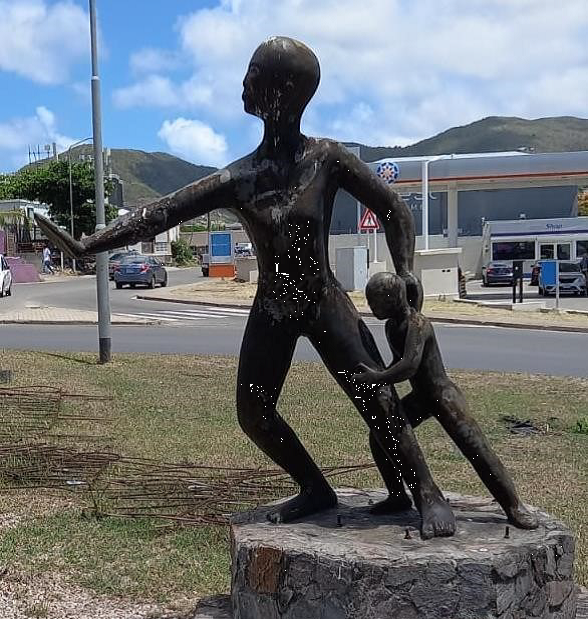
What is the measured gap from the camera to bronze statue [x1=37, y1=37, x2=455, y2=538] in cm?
346

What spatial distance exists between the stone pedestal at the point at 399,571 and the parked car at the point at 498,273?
2950 centimetres

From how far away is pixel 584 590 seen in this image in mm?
4250

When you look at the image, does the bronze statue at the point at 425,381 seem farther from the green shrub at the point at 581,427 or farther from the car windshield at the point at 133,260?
the car windshield at the point at 133,260

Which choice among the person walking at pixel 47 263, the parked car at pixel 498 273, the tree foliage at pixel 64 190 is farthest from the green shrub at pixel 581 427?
the tree foliage at pixel 64 190

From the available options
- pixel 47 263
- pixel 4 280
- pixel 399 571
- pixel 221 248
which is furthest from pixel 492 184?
pixel 399 571

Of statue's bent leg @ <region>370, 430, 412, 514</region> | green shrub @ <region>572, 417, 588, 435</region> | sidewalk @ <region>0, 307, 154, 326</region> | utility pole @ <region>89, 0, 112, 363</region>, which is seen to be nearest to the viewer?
statue's bent leg @ <region>370, 430, 412, 514</region>

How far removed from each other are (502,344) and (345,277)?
10.1m

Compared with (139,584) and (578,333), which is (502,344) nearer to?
(578,333)

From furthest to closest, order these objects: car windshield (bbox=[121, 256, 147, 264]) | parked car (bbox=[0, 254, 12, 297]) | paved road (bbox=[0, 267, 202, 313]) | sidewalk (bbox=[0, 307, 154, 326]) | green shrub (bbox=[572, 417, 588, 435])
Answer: car windshield (bbox=[121, 256, 147, 264]) < parked car (bbox=[0, 254, 12, 297]) < paved road (bbox=[0, 267, 202, 313]) < sidewalk (bbox=[0, 307, 154, 326]) < green shrub (bbox=[572, 417, 588, 435])

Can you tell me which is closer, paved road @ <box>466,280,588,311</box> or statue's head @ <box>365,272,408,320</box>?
statue's head @ <box>365,272,408,320</box>

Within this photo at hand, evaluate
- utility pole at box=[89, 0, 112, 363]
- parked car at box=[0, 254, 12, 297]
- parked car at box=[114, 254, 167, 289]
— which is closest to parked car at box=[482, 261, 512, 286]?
parked car at box=[114, 254, 167, 289]

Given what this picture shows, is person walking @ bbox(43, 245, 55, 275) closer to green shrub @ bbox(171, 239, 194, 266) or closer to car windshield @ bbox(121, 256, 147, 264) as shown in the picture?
car windshield @ bbox(121, 256, 147, 264)

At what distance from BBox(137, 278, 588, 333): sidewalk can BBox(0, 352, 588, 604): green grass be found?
753 cm

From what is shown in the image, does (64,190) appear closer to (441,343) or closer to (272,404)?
(441,343)
